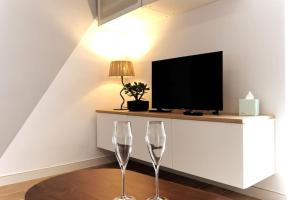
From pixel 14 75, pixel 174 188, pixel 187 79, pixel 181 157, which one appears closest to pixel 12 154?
pixel 14 75

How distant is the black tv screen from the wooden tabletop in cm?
145

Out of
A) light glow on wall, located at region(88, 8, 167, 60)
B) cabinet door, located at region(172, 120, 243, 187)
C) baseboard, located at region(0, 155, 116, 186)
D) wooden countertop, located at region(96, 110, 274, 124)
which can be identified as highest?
light glow on wall, located at region(88, 8, 167, 60)

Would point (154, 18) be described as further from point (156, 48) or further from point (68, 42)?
point (68, 42)

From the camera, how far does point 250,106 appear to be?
2.15 meters

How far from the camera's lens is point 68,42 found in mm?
3201

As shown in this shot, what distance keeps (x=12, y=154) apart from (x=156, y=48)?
2057 millimetres

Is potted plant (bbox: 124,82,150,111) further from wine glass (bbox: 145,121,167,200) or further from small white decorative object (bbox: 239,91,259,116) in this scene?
wine glass (bbox: 145,121,167,200)

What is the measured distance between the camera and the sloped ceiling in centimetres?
274

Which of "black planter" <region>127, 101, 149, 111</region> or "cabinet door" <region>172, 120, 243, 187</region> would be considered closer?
"cabinet door" <region>172, 120, 243, 187</region>

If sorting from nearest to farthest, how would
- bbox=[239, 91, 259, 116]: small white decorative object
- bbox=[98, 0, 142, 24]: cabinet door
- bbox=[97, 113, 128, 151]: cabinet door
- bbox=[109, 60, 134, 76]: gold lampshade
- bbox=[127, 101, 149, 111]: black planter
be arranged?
bbox=[239, 91, 259, 116]: small white decorative object < bbox=[98, 0, 142, 24]: cabinet door < bbox=[127, 101, 149, 111]: black planter < bbox=[97, 113, 128, 151]: cabinet door < bbox=[109, 60, 134, 76]: gold lampshade

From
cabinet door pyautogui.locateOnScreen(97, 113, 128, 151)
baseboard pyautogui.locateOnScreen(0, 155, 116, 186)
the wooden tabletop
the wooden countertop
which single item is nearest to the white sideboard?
the wooden countertop

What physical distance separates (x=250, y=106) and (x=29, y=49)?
241 centimetres

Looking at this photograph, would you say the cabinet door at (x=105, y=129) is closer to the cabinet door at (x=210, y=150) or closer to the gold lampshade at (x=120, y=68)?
the gold lampshade at (x=120, y=68)

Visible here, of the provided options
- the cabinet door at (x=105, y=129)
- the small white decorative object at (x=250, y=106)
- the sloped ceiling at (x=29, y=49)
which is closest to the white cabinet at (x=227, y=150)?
the small white decorative object at (x=250, y=106)
